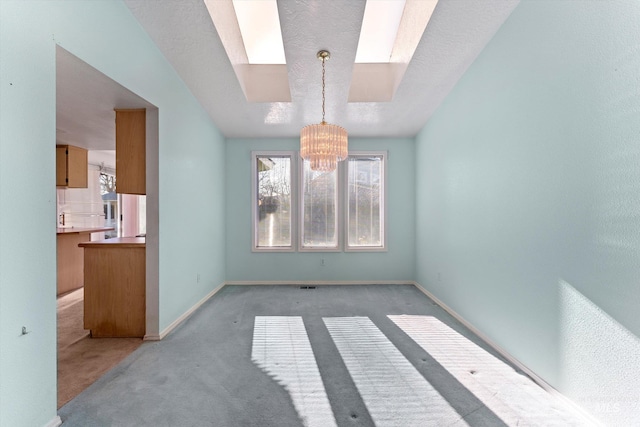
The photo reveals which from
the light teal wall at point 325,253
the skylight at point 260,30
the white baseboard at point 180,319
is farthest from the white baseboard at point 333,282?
the skylight at point 260,30

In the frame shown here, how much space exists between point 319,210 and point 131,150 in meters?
2.74

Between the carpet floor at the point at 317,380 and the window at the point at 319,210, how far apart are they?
67.4 inches

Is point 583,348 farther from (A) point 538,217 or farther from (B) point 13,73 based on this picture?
(B) point 13,73

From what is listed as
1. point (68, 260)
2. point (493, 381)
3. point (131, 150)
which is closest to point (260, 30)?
point (131, 150)

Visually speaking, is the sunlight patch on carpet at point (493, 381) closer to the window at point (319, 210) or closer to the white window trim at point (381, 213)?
the white window trim at point (381, 213)

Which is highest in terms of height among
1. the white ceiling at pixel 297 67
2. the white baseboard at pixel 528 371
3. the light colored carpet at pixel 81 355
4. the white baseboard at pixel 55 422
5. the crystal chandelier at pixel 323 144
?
the white ceiling at pixel 297 67

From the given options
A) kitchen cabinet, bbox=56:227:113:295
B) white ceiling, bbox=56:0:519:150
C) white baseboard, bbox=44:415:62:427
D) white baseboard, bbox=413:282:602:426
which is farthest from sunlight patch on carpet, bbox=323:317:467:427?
kitchen cabinet, bbox=56:227:113:295

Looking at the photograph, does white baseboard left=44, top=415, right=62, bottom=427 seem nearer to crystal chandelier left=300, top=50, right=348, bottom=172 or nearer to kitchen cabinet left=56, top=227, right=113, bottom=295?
crystal chandelier left=300, top=50, right=348, bottom=172

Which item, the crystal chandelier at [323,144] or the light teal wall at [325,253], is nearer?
the crystal chandelier at [323,144]

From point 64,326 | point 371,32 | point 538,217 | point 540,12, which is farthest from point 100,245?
point 540,12

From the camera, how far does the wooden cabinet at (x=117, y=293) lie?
2422mm

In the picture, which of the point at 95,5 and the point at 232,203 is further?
the point at 232,203

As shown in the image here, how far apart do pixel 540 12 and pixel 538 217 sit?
1.38 metres

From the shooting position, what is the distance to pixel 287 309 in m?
3.17
